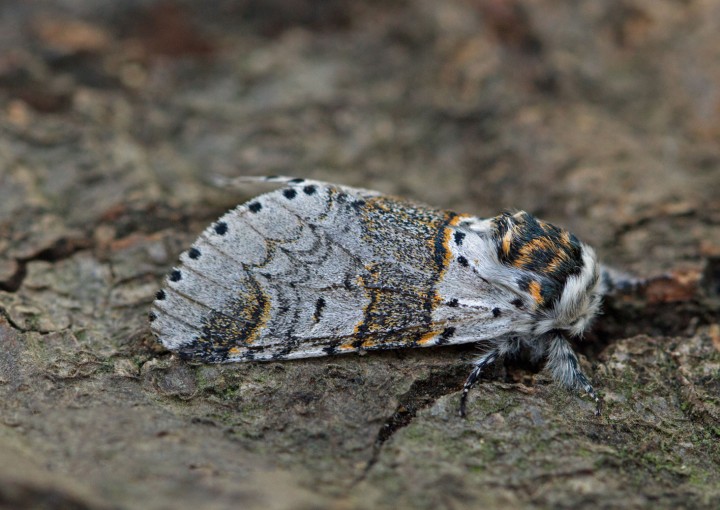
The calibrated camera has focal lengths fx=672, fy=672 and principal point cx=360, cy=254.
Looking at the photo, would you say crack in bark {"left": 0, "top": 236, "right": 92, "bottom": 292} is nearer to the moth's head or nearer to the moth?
the moth

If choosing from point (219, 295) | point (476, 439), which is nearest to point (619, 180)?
point (476, 439)

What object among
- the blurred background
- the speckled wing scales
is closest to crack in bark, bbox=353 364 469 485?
the speckled wing scales

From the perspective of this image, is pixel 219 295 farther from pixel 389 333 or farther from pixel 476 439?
pixel 476 439

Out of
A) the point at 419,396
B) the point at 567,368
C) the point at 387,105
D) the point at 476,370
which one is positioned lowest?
the point at 419,396

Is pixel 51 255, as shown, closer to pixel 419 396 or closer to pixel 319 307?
pixel 319 307

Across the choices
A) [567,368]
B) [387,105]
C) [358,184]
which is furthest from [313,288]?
[387,105]

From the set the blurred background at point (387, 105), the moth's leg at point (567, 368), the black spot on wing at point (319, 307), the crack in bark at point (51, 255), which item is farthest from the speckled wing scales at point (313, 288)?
the blurred background at point (387, 105)

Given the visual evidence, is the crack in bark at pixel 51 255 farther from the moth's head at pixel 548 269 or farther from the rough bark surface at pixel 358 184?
the moth's head at pixel 548 269

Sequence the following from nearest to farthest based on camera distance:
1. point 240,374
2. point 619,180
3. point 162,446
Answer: point 162,446
point 240,374
point 619,180
